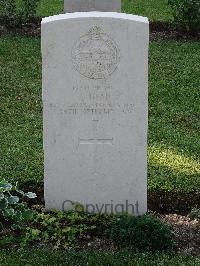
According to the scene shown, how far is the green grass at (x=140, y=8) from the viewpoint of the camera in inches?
556

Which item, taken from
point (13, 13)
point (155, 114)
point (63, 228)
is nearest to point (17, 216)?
point (63, 228)

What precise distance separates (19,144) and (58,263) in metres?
2.73

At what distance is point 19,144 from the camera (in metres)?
7.75

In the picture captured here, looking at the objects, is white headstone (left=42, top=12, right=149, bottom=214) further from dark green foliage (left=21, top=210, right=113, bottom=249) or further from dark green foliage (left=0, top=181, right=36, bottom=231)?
dark green foliage (left=0, top=181, right=36, bottom=231)

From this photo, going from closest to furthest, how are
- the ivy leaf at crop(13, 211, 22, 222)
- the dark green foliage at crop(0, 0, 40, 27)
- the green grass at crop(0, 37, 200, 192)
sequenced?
the ivy leaf at crop(13, 211, 22, 222) → the green grass at crop(0, 37, 200, 192) → the dark green foliage at crop(0, 0, 40, 27)

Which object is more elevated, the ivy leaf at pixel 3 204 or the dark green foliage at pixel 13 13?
the dark green foliage at pixel 13 13

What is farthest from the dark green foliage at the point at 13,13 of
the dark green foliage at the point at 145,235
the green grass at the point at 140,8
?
the dark green foliage at the point at 145,235

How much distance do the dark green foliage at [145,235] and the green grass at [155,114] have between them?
115cm

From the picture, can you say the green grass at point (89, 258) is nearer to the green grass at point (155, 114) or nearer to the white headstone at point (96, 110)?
the white headstone at point (96, 110)

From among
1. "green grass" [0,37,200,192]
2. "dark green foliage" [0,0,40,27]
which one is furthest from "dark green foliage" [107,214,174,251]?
"dark green foliage" [0,0,40,27]

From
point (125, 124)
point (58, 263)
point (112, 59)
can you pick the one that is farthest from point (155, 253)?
point (112, 59)

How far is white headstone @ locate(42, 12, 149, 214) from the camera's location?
5609mm

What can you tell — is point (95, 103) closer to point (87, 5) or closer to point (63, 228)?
point (63, 228)

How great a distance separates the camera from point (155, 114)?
8.93m
